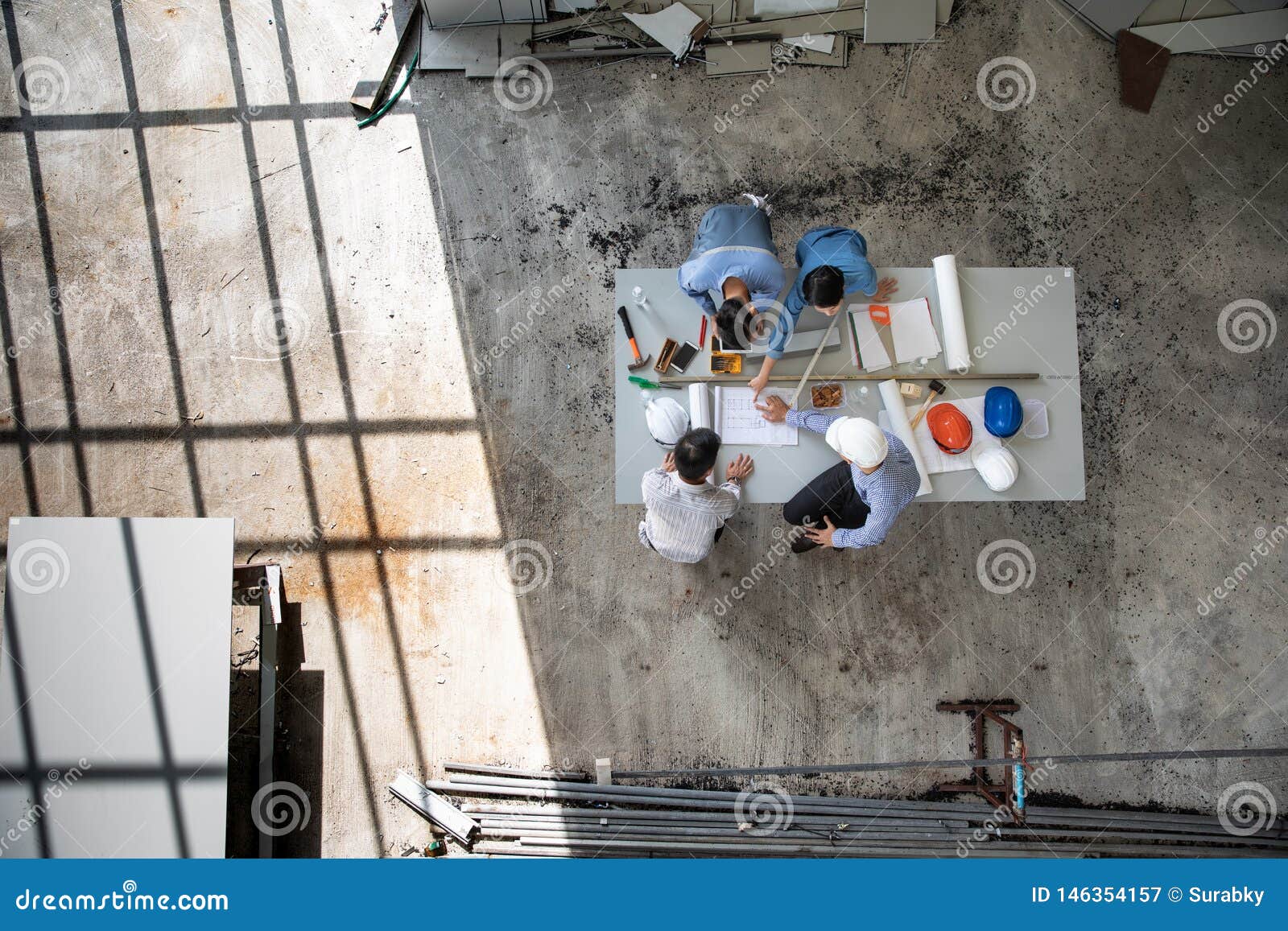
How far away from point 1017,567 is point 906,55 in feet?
11.0

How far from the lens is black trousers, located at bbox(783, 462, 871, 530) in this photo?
151 inches

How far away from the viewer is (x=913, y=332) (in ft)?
12.5

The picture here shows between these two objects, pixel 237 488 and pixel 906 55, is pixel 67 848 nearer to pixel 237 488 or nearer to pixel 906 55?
pixel 237 488

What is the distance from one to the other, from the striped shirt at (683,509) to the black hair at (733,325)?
2.20ft

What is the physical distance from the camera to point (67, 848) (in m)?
3.76

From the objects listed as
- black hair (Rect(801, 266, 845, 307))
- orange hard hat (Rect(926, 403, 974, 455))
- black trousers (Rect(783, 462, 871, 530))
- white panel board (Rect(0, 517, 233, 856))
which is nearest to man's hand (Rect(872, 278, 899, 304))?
black hair (Rect(801, 266, 845, 307))

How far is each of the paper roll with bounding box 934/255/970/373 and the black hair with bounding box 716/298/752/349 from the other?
0.95m

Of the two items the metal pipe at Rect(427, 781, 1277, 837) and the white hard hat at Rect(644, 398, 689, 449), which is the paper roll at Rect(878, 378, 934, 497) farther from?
the metal pipe at Rect(427, 781, 1277, 837)

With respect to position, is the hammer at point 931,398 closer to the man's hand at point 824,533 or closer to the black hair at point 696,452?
the man's hand at point 824,533

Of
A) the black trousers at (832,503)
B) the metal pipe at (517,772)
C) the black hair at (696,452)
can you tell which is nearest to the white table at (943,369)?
the black trousers at (832,503)

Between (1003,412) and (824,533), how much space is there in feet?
3.36

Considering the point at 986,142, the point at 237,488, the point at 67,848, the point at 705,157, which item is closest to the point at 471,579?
the point at 237,488

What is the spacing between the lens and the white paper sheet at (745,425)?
3713 mm

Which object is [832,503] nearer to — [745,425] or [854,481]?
[854,481]
